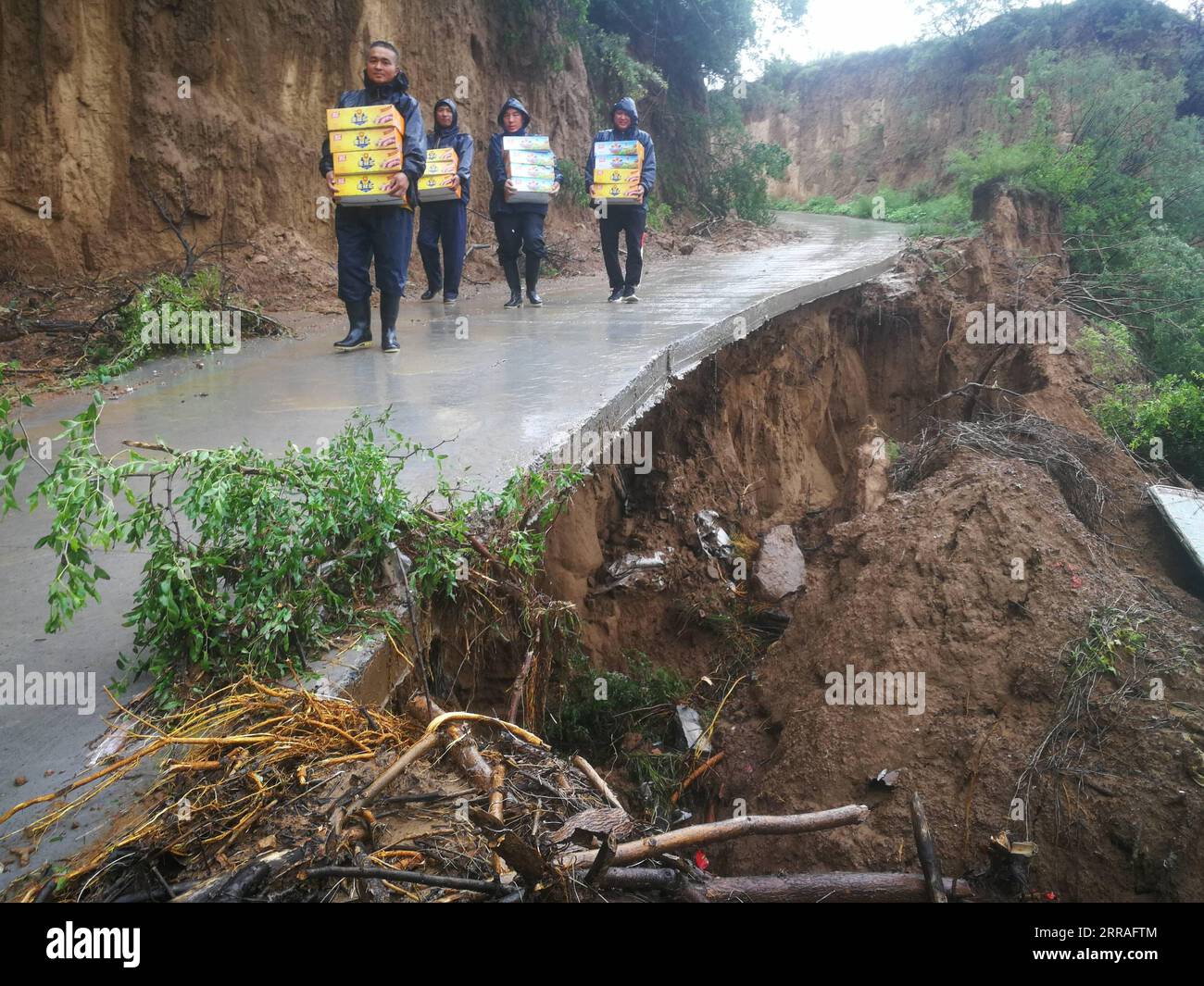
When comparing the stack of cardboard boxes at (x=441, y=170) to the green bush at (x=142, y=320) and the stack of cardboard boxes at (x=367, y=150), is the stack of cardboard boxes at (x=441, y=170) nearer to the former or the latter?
the green bush at (x=142, y=320)

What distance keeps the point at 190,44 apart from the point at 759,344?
6734 millimetres

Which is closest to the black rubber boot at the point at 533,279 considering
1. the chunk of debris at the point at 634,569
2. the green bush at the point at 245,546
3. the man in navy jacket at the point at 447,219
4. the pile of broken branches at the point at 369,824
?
the man in navy jacket at the point at 447,219

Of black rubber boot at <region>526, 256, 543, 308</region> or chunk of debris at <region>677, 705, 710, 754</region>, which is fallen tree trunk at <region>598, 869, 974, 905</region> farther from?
black rubber boot at <region>526, 256, 543, 308</region>

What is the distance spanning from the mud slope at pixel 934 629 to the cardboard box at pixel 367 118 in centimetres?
282

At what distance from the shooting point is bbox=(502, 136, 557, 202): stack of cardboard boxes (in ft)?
28.7

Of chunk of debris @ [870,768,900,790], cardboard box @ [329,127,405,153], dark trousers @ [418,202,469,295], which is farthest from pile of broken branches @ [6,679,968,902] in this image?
dark trousers @ [418,202,469,295]

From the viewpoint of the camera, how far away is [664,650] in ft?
18.5

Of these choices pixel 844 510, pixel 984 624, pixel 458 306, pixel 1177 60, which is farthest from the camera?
pixel 1177 60

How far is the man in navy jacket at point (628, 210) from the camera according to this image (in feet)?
28.8

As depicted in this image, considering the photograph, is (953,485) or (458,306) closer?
(953,485)

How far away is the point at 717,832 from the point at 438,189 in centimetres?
818
